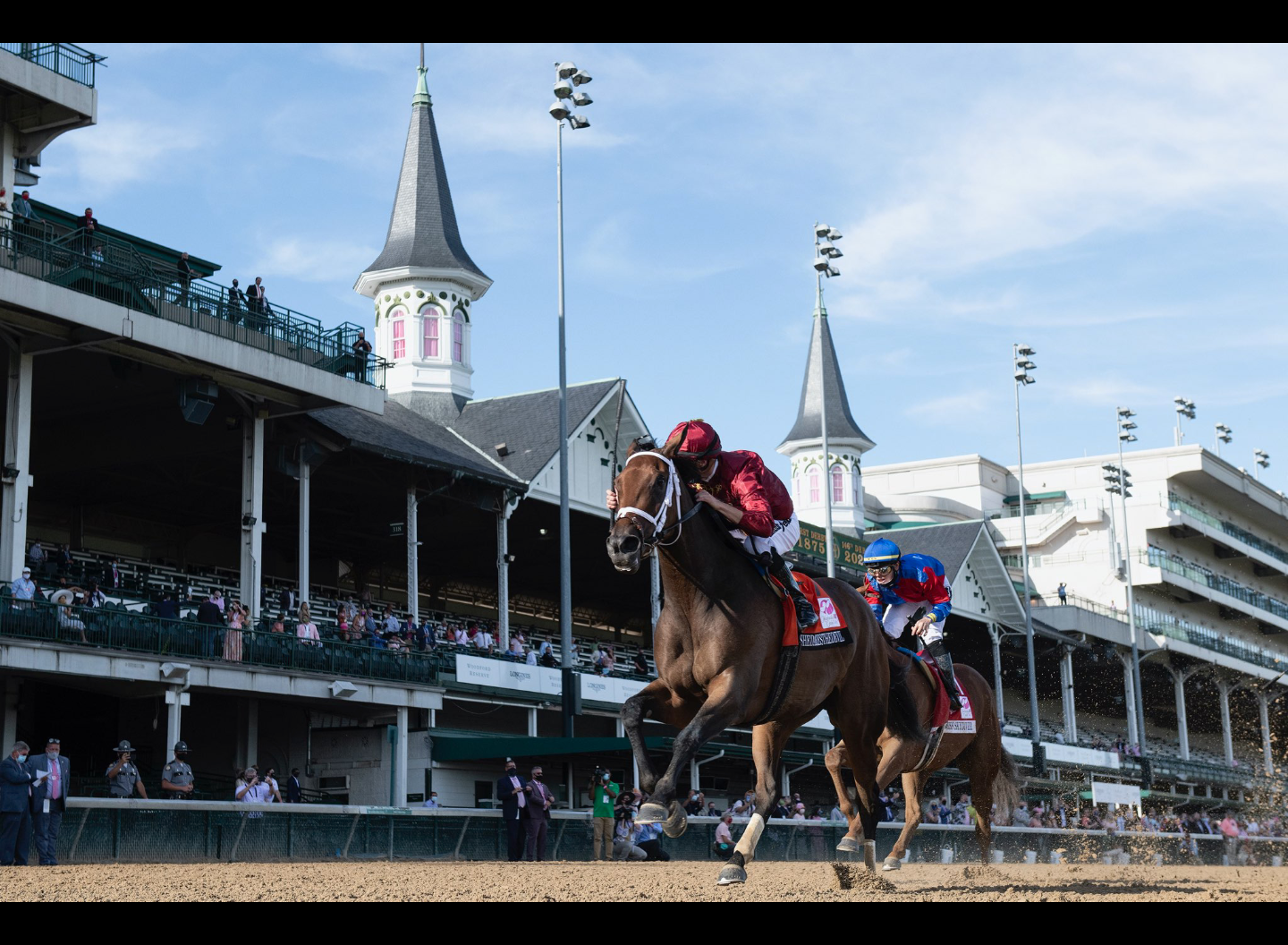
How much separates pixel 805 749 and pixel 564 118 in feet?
66.7

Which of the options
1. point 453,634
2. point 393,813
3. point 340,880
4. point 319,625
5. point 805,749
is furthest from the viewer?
point 805,749

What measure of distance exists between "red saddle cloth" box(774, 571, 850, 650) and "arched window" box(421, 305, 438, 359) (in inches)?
1286

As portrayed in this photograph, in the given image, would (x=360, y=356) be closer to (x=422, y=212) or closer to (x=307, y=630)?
(x=307, y=630)

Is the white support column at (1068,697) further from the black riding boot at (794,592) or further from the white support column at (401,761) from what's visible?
the black riding boot at (794,592)

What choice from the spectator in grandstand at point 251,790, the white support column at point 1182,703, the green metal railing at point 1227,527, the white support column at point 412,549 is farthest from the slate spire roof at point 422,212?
the green metal railing at point 1227,527

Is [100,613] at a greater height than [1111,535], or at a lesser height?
lesser

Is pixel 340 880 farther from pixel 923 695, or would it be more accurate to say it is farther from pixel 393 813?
pixel 393 813

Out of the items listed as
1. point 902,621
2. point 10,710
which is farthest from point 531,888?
point 10,710

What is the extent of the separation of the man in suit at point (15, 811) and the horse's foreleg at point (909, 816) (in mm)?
7926

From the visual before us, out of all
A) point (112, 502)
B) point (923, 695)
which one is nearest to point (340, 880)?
point (923, 695)

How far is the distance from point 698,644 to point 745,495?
3.35 feet

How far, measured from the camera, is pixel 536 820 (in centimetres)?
1936

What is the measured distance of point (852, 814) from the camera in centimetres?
1149

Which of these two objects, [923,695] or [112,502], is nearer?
[923,695]
